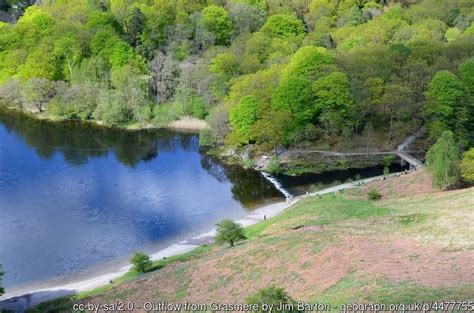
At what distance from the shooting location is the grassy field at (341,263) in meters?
33.9

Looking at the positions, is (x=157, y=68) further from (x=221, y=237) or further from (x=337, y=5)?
(x=221, y=237)

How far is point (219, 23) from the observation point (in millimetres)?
126875

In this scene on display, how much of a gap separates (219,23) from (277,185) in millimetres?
59206

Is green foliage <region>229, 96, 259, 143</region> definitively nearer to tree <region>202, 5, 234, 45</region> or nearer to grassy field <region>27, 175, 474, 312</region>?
grassy field <region>27, 175, 474, 312</region>

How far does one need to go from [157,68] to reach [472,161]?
6307cm

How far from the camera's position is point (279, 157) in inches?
3349

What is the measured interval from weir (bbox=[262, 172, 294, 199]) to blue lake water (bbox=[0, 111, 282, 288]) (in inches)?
29.7

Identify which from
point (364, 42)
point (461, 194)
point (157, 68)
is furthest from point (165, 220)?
point (364, 42)

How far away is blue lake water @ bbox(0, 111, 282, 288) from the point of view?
199ft

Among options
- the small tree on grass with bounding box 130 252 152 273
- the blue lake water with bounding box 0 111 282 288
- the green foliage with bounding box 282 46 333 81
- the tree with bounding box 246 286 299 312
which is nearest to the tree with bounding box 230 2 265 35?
the green foliage with bounding box 282 46 333 81

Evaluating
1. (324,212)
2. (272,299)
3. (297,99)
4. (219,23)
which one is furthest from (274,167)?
(219,23)

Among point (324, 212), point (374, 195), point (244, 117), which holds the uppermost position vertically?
point (244, 117)

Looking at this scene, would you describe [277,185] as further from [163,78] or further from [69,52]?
[69,52]

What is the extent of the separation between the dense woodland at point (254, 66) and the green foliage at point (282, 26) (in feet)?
0.71
